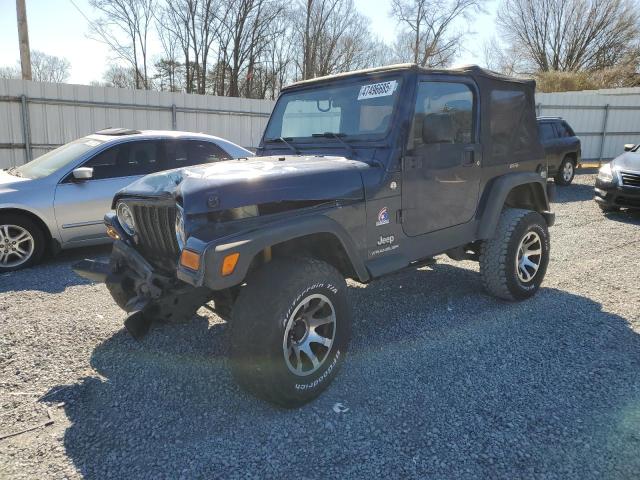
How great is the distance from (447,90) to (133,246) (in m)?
2.76

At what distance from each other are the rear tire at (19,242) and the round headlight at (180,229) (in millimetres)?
3835

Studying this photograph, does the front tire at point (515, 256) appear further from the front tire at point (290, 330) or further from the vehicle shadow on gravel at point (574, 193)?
the vehicle shadow on gravel at point (574, 193)

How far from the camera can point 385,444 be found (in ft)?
8.38

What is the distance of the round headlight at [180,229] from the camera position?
2635mm

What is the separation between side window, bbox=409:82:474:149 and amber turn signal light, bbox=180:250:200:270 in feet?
6.04

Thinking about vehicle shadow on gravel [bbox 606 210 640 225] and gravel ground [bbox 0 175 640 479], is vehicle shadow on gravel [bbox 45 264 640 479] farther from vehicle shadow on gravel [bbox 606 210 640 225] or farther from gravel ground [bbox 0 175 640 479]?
vehicle shadow on gravel [bbox 606 210 640 225]

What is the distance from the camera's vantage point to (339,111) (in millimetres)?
3742

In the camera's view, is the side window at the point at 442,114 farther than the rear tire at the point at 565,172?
No

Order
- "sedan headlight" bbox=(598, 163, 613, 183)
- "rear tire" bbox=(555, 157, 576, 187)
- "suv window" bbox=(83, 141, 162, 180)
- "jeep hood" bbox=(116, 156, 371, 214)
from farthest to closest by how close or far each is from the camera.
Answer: "rear tire" bbox=(555, 157, 576, 187) < "sedan headlight" bbox=(598, 163, 613, 183) < "suv window" bbox=(83, 141, 162, 180) < "jeep hood" bbox=(116, 156, 371, 214)

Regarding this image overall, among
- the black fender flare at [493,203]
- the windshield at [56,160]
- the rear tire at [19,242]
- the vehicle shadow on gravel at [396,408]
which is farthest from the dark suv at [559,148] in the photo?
the rear tire at [19,242]

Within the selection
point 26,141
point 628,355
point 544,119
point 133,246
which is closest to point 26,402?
point 133,246

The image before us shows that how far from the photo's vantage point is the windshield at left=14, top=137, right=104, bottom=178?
19.5 ft

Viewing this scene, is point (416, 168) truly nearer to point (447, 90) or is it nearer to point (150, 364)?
point (447, 90)

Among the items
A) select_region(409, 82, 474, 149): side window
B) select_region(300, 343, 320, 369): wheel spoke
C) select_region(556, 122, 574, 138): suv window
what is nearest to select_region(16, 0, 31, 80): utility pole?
select_region(409, 82, 474, 149): side window
